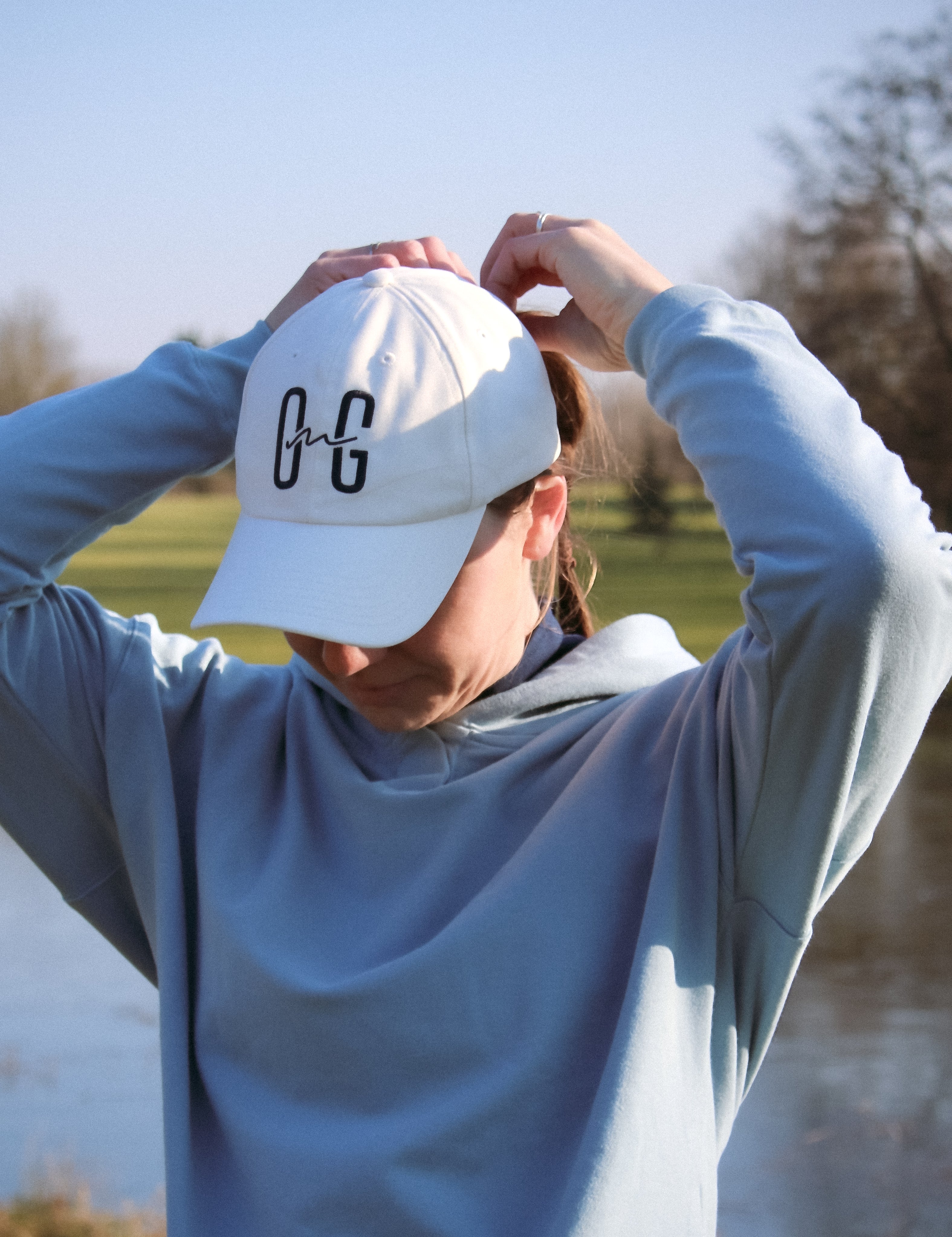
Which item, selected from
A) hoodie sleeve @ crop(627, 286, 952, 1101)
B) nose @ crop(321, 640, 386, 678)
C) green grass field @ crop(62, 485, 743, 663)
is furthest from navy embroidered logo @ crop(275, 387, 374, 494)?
green grass field @ crop(62, 485, 743, 663)

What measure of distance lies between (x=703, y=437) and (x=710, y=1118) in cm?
60

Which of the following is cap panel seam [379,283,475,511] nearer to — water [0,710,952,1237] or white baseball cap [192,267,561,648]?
white baseball cap [192,267,561,648]

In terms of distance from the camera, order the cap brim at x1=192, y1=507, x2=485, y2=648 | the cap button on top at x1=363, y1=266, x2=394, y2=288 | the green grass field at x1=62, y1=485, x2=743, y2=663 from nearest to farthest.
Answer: the cap brim at x1=192, y1=507, x2=485, y2=648, the cap button on top at x1=363, y1=266, x2=394, y2=288, the green grass field at x1=62, y1=485, x2=743, y2=663

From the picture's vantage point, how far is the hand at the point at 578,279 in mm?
1243

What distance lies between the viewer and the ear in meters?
1.29

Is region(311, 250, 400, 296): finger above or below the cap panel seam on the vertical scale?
above

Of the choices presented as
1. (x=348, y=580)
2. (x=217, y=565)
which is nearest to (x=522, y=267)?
(x=348, y=580)

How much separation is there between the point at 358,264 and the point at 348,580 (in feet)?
1.30

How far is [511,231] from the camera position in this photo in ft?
4.55

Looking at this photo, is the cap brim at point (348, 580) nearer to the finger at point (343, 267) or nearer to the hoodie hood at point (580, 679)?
the hoodie hood at point (580, 679)

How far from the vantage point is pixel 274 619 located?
3.67 feet

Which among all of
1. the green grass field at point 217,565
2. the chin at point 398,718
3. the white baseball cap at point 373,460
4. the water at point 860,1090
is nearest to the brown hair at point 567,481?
the white baseball cap at point 373,460

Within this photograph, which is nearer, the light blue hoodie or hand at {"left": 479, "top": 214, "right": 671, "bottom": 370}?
the light blue hoodie

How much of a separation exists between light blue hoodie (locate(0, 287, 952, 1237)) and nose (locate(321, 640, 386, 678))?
0.55ft
